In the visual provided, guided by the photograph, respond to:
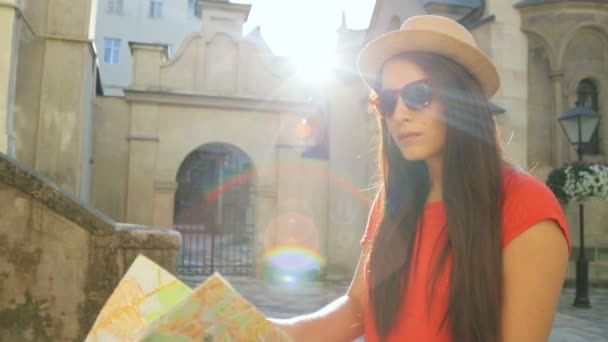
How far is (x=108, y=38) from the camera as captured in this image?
120 ft

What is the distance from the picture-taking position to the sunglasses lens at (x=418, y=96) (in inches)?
49.6

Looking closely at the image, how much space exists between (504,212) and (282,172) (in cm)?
1139

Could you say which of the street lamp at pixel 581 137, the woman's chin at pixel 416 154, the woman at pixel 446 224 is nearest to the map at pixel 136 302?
the woman at pixel 446 224

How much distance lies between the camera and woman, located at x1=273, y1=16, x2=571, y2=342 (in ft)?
3.37

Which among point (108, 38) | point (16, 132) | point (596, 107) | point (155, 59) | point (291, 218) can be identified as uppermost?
point (108, 38)

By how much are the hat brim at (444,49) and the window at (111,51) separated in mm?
38179

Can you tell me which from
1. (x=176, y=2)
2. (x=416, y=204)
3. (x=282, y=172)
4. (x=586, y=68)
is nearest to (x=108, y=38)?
(x=176, y=2)

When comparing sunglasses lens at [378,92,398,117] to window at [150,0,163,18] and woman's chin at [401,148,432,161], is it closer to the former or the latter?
woman's chin at [401,148,432,161]

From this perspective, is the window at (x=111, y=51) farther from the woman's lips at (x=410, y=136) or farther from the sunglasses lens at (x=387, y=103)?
the woman's lips at (x=410, y=136)

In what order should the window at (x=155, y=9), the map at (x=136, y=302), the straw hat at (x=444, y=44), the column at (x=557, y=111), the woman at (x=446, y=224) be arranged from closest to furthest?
the map at (x=136, y=302)
the woman at (x=446, y=224)
the straw hat at (x=444, y=44)
the column at (x=557, y=111)
the window at (x=155, y=9)

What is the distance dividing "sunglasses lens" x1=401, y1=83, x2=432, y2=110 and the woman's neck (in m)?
0.17

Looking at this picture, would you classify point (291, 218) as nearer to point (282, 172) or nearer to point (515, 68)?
point (282, 172)

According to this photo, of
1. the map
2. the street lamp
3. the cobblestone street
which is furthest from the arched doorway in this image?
the map

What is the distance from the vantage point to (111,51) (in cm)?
3634
